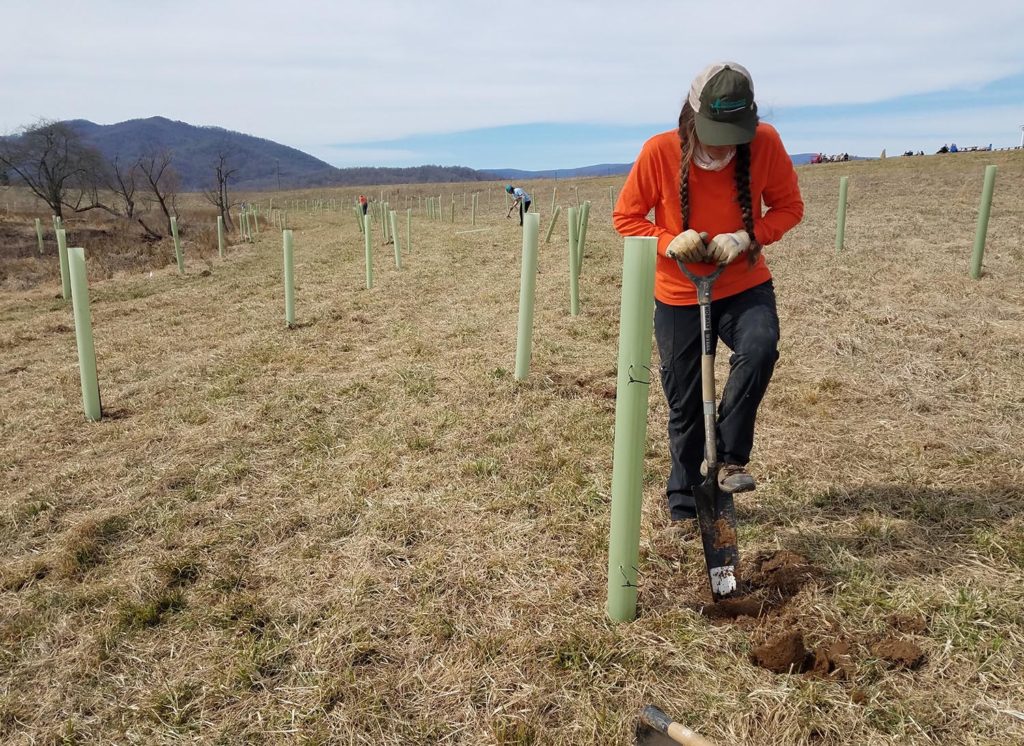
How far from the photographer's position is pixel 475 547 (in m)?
2.82

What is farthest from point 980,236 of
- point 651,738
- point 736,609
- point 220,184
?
point 220,184

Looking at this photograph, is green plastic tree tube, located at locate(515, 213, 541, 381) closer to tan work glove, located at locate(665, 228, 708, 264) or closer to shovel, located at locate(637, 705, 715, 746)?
tan work glove, located at locate(665, 228, 708, 264)

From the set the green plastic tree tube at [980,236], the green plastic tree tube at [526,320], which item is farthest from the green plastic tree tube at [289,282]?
the green plastic tree tube at [980,236]

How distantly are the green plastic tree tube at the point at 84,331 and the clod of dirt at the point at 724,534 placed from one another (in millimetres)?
4368

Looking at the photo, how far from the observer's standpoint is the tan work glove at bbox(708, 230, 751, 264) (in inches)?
86.9

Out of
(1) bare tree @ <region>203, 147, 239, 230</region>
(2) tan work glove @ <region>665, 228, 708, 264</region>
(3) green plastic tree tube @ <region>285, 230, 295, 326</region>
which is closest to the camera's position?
(2) tan work glove @ <region>665, 228, 708, 264</region>

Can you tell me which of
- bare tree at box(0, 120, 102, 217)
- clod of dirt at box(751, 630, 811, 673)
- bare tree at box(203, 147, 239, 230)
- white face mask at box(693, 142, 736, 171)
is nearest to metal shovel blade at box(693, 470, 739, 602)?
clod of dirt at box(751, 630, 811, 673)

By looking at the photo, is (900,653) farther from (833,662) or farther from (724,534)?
(724,534)

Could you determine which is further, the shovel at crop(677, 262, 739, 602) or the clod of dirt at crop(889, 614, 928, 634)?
the shovel at crop(677, 262, 739, 602)

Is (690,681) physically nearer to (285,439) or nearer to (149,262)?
(285,439)

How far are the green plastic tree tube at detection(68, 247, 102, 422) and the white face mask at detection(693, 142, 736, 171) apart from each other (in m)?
4.13

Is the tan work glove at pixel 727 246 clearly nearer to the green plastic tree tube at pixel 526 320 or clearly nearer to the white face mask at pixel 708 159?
the white face mask at pixel 708 159

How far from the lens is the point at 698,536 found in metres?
2.76

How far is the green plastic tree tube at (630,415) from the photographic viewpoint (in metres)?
1.95
